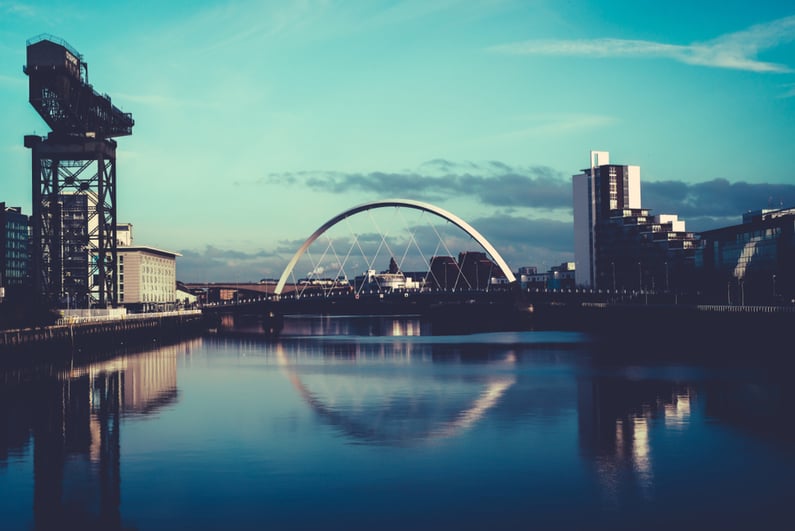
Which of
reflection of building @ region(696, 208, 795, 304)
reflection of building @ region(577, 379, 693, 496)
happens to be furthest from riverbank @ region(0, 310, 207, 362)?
reflection of building @ region(696, 208, 795, 304)

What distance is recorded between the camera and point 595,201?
601 ft

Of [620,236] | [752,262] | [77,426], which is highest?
[620,236]

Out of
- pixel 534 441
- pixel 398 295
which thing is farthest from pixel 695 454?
pixel 398 295

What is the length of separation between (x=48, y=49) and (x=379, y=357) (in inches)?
1526

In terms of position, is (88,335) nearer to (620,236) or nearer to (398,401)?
(398,401)

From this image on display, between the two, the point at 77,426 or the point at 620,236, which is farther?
the point at 620,236

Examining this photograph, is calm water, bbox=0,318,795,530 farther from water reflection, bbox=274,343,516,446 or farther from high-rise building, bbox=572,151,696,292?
high-rise building, bbox=572,151,696,292

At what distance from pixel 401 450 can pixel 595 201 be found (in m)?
160

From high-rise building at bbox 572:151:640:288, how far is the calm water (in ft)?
427

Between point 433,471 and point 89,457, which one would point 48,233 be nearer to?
point 89,457

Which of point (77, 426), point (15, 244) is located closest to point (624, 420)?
point (77, 426)

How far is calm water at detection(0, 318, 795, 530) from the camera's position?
875 inches

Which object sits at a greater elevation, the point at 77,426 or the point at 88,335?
the point at 88,335

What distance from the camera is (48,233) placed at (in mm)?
80750
